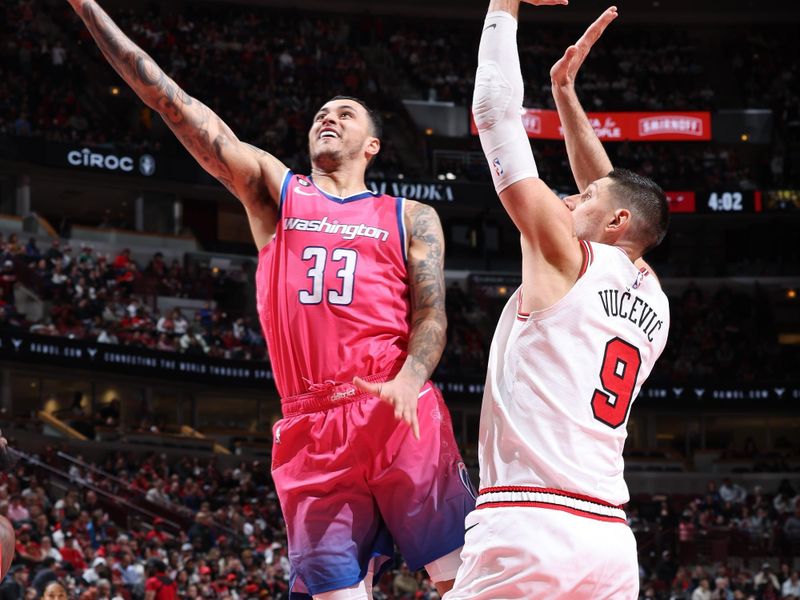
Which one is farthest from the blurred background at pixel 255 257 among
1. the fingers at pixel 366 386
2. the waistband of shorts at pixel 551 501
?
the waistband of shorts at pixel 551 501

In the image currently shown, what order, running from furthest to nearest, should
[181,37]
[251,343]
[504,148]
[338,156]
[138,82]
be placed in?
1. [181,37]
2. [251,343]
3. [338,156]
4. [138,82]
5. [504,148]

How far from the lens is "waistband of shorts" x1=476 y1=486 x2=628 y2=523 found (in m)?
3.92

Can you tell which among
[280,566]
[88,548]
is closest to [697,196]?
[280,566]

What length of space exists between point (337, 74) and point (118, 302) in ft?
40.8

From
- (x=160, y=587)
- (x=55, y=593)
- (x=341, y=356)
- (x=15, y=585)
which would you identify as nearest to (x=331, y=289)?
(x=341, y=356)

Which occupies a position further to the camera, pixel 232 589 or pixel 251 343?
pixel 251 343

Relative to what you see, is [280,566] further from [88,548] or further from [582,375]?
[582,375]

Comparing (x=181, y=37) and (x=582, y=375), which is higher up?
(x=181, y=37)

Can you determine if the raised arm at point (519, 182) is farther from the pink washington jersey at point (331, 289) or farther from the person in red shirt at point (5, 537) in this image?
the person in red shirt at point (5, 537)

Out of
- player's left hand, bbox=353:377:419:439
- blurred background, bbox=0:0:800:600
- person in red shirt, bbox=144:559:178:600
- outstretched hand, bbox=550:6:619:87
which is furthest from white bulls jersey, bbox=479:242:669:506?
blurred background, bbox=0:0:800:600

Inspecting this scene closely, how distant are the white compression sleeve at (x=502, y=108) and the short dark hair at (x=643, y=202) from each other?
1.38 ft

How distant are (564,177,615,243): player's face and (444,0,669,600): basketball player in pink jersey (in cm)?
12

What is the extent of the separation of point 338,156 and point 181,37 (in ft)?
103

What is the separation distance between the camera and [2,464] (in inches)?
168
